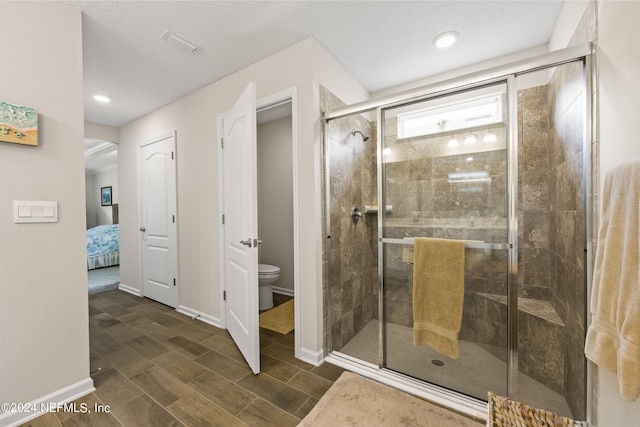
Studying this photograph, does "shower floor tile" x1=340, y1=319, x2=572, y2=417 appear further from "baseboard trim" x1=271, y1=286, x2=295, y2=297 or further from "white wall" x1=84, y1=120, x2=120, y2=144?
"white wall" x1=84, y1=120, x2=120, y2=144

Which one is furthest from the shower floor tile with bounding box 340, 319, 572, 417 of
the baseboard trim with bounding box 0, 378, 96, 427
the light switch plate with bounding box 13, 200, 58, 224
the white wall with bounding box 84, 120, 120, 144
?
the white wall with bounding box 84, 120, 120, 144

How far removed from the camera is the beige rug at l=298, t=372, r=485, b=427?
119 cm

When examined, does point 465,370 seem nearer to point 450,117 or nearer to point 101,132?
point 450,117

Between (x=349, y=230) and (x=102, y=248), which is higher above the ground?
(x=349, y=230)

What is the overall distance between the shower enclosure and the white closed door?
211cm

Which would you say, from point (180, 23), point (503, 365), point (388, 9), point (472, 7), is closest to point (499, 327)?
point (503, 365)

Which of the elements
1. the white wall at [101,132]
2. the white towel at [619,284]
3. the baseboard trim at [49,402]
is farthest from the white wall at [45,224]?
the white towel at [619,284]

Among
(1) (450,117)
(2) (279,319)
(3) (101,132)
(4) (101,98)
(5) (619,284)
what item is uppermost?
(4) (101,98)

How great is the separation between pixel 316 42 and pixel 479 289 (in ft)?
7.16

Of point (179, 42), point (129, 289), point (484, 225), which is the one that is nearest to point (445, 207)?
point (484, 225)

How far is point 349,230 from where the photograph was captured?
2330 millimetres

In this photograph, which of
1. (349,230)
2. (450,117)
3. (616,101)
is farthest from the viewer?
(349,230)

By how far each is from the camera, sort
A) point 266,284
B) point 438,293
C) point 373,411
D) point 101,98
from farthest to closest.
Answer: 1. point 266,284
2. point 101,98
3. point 438,293
4. point 373,411

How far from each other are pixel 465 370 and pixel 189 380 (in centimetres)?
189
